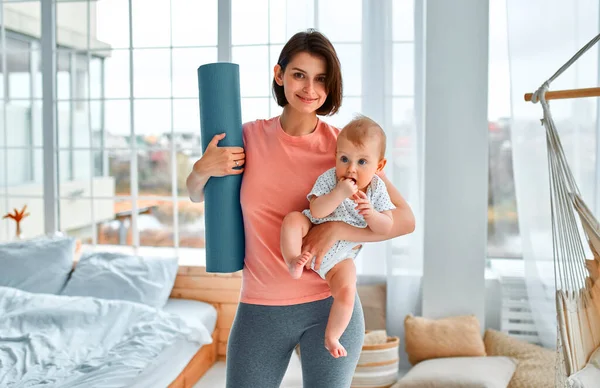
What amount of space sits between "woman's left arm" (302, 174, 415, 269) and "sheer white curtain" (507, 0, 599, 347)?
5.77ft

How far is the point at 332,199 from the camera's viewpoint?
1.41 m

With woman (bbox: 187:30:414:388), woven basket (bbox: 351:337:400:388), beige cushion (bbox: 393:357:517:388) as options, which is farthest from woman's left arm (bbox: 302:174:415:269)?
woven basket (bbox: 351:337:400:388)

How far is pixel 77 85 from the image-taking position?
4.09m

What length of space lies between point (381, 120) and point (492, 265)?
3.91ft

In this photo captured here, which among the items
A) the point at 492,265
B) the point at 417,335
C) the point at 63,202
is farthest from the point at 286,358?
the point at 63,202

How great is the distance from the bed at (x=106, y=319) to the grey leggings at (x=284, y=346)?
904 mm

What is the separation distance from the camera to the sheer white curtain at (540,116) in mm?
2963

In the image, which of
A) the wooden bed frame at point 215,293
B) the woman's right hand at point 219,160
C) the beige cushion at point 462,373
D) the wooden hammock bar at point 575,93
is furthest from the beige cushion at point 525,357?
the woman's right hand at point 219,160

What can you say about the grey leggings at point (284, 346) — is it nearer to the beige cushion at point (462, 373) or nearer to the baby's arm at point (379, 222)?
the baby's arm at point (379, 222)

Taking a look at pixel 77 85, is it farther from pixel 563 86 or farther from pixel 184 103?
pixel 563 86

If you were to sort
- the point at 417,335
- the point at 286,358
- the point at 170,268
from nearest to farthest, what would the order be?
1. the point at 286,358
2. the point at 417,335
3. the point at 170,268

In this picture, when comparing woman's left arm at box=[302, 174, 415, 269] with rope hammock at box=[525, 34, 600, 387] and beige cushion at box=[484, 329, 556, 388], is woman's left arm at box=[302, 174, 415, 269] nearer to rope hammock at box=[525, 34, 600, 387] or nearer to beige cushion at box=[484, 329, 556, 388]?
rope hammock at box=[525, 34, 600, 387]

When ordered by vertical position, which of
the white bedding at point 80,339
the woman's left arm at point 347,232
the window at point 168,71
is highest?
the window at point 168,71

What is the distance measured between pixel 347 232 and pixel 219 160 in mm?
369
